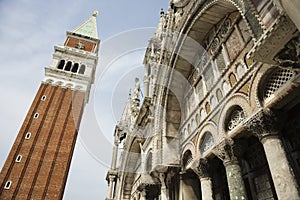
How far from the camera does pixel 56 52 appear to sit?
3494cm

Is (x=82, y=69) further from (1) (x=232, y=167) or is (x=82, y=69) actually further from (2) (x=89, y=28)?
(1) (x=232, y=167)

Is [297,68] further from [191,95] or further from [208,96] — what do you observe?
[191,95]

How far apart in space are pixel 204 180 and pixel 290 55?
3.92 m

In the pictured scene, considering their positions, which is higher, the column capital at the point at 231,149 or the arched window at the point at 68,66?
the arched window at the point at 68,66

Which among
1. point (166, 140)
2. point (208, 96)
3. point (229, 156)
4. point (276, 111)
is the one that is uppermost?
point (208, 96)

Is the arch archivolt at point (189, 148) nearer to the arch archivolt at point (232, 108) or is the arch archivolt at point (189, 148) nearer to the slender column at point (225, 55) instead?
the arch archivolt at point (232, 108)

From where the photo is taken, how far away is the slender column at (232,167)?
14.9 ft

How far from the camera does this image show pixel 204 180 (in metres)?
5.80

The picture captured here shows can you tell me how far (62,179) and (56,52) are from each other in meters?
20.3

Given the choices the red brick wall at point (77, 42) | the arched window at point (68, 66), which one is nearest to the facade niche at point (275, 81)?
the arched window at point (68, 66)

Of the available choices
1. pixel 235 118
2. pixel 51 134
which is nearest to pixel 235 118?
pixel 235 118

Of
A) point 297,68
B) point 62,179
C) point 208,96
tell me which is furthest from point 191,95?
point 62,179

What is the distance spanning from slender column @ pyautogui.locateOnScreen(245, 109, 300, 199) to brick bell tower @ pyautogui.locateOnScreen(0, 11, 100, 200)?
923 inches

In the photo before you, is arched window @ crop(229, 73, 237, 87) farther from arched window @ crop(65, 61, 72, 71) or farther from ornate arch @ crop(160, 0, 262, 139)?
arched window @ crop(65, 61, 72, 71)
